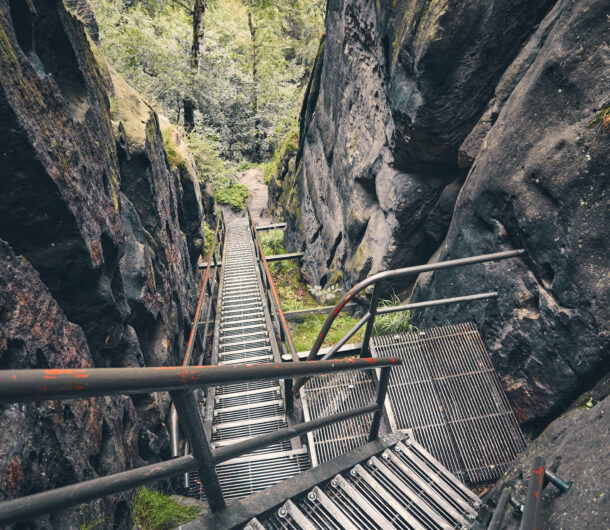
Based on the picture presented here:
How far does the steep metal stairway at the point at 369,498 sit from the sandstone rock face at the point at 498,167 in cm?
132

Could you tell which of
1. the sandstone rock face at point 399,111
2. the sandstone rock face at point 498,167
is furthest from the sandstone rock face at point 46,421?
the sandstone rock face at point 399,111

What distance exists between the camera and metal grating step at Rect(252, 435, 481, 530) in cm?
179

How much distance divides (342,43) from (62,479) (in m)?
9.47

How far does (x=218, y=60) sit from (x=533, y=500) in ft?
66.8

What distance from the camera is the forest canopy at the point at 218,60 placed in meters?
14.1

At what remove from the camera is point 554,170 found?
2916 mm

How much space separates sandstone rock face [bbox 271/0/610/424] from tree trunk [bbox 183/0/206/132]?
7.35 metres

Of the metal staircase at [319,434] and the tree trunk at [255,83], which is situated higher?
the metal staircase at [319,434]

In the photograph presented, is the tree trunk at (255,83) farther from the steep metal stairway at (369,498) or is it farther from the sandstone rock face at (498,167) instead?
the steep metal stairway at (369,498)

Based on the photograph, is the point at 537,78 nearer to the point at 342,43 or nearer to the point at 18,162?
the point at 18,162

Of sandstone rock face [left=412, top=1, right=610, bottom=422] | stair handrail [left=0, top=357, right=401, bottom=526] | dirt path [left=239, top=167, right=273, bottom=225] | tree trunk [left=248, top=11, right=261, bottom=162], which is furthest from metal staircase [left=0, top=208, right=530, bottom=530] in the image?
tree trunk [left=248, top=11, right=261, bottom=162]

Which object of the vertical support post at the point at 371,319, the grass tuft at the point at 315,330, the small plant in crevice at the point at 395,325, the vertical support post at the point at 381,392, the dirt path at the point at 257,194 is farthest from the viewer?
the dirt path at the point at 257,194

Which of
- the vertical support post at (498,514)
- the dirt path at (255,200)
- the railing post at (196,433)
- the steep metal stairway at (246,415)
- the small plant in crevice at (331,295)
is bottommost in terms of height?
the dirt path at (255,200)

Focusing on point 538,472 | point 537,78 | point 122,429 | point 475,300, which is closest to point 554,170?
point 537,78
